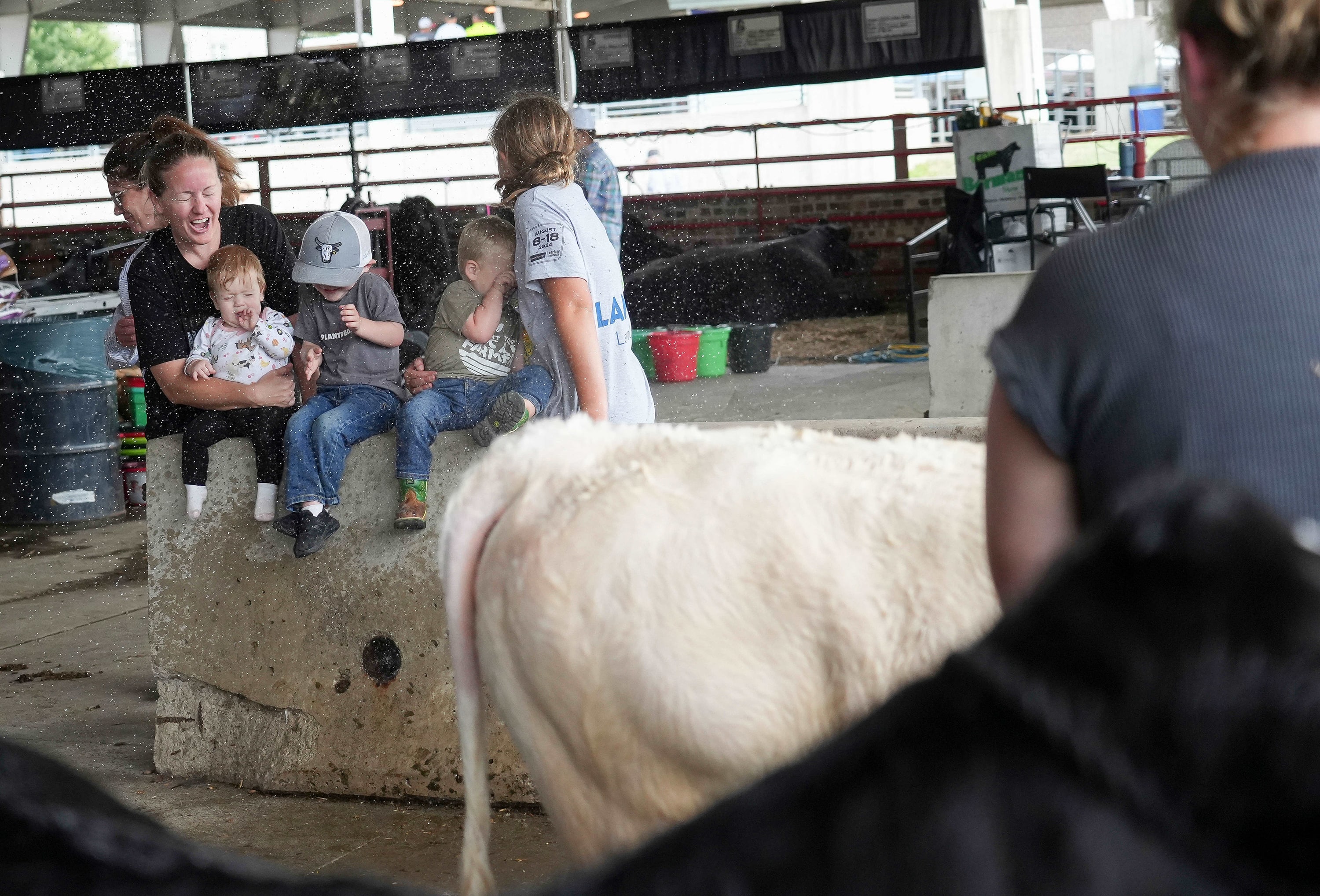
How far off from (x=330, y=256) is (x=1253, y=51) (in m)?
3.26

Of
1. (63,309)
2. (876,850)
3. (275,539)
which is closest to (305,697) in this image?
(275,539)

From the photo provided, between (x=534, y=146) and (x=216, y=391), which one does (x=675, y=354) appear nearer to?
(x=216, y=391)

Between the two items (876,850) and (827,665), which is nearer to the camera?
(876,850)

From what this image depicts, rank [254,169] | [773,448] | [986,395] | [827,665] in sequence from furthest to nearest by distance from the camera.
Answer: [254,169]
[986,395]
[773,448]
[827,665]

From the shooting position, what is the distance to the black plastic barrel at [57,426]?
7801 mm

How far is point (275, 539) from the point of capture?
3.94 m

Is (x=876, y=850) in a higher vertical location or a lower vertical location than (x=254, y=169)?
lower

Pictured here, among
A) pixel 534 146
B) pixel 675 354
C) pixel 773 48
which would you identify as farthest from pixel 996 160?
pixel 534 146

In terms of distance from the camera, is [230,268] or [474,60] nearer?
[230,268]

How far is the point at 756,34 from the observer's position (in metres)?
10.5

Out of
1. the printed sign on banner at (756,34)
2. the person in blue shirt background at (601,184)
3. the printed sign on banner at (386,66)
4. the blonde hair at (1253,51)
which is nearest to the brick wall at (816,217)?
the printed sign on banner at (386,66)

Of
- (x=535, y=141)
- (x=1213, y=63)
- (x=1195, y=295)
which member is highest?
(x=535, y=141)

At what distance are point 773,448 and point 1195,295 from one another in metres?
0.91

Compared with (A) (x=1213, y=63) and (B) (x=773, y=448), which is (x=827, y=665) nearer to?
(B) (x=773, y=448)
